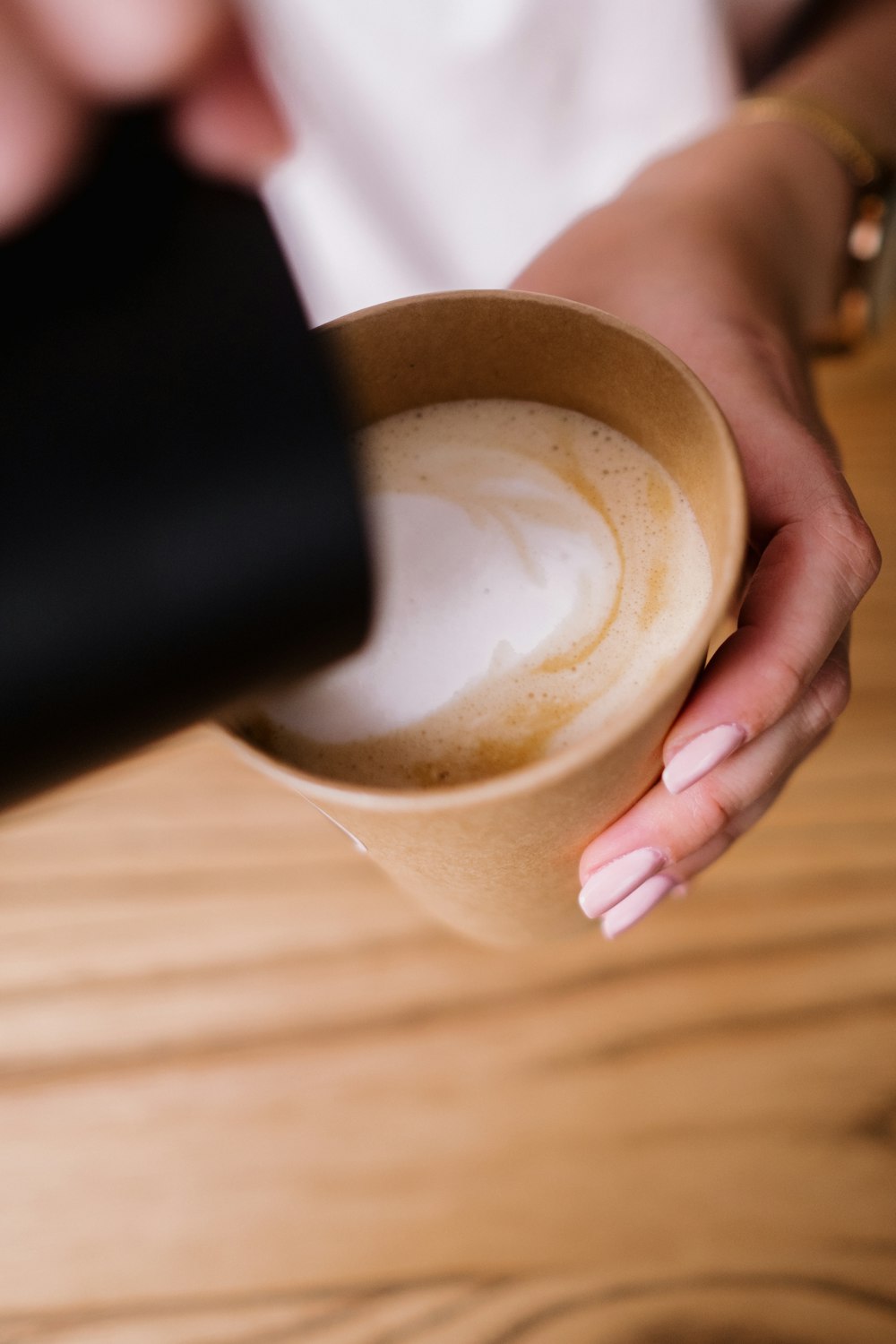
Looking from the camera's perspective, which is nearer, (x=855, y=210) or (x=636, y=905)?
(x=636, y=905)

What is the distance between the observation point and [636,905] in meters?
0.43

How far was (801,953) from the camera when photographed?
547 mm

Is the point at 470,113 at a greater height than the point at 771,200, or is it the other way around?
the point at 470,113

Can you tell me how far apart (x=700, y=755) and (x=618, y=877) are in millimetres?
64

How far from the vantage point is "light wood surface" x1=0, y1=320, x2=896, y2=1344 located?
49 centimetres

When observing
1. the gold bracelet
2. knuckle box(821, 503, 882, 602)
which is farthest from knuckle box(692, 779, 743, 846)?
the gold bracelet

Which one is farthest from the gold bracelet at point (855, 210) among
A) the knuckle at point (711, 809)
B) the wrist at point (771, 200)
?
the knuckle at point (711, 809)

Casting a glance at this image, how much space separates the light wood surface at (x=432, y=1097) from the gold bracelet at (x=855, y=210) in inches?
11.0

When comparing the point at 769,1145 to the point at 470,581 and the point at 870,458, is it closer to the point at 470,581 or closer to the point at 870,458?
the point at 470,581

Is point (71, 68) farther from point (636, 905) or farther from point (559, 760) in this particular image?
point (636, 905)

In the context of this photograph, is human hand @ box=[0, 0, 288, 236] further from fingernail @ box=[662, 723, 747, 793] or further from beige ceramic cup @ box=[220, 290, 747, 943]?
fingernail @ box=[662, 723, 747, 793]

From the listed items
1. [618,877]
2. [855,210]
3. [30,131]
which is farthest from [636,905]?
[855,210]

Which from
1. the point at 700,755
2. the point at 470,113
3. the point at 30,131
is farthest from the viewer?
the point at 470,113

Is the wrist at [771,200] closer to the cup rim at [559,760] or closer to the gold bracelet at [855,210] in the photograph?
the gold bracelet at [855,210]
